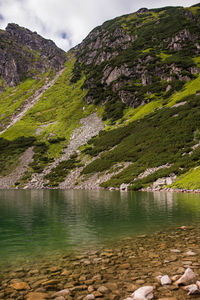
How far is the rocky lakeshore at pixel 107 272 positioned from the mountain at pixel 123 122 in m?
29.9

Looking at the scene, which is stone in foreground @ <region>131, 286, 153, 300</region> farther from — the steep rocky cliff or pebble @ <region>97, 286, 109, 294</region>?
the steep rocky cliff

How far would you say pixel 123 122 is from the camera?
325ft

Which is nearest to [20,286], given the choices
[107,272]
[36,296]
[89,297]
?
[36,296]

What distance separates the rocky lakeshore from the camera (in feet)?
17.8

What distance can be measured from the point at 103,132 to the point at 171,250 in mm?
89779

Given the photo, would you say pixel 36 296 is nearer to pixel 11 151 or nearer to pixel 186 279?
pixel 186 279

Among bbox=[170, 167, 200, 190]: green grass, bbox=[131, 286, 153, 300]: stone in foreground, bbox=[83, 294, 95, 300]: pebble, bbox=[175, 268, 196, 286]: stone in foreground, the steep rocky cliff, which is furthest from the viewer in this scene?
the steep rocky cliff

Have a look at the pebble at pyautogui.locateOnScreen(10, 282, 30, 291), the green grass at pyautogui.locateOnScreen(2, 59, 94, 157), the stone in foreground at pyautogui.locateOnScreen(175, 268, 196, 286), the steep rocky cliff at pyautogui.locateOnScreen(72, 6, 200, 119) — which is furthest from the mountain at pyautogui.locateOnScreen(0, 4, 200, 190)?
the pebble at pyautogui.locateOnScreen(10, 282, 30, 291)

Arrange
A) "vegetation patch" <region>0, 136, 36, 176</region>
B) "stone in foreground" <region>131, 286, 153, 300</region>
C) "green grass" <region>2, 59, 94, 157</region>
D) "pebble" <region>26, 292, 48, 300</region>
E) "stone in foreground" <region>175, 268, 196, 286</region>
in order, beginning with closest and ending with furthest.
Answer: "stone in foreground" <region>131, 286, 153, 300</region> → "pebble" <region>26, 292, 48, 300</region> → "stone in foreground" <region>175, 268, 196, 286</region> → "vegetation patch" <region>0, 136, 36, 176</region> → "green grass" <region>2, 59, 94, 157</region>

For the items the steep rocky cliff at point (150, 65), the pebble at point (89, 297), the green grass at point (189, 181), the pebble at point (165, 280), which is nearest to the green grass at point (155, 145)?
the green grass at point (189, 181)

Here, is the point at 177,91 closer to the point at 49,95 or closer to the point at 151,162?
the point at 151,162

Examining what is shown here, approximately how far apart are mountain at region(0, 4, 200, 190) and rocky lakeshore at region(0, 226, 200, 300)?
98.2 feet

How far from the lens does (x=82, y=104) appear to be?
14950cm

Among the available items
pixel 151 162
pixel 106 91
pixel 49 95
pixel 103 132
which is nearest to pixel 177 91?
pixel 103 132
